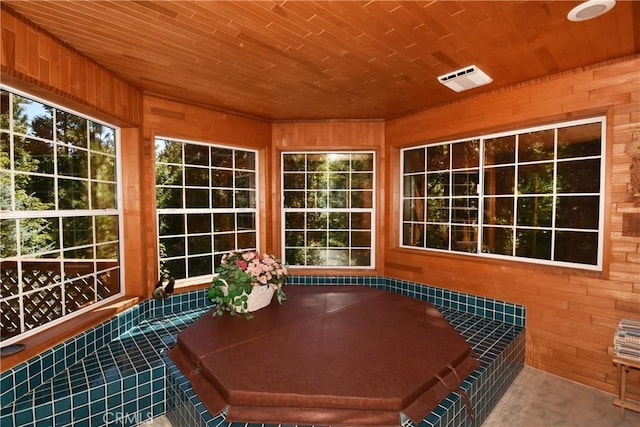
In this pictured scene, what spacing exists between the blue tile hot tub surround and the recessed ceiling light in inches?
83.0

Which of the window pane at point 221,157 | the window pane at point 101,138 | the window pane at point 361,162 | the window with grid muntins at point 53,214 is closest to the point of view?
the window with grid muntins at point 53,214

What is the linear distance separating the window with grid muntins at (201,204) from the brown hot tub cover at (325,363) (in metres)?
0.97

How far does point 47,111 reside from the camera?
2105mm

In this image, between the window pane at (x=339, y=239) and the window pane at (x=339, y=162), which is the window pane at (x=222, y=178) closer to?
the window pane at (x=339, y=162)

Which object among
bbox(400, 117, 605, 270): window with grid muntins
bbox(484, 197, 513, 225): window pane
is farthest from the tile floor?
bbox(484, 197, 513, 225): window pane

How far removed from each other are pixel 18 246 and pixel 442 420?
2.59m

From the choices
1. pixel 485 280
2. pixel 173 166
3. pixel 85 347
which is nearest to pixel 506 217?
pixel 485 280

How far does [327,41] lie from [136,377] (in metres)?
2.43

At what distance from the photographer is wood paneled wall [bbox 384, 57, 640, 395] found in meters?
2.17

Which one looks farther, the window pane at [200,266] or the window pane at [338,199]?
the window pane at [338,199]

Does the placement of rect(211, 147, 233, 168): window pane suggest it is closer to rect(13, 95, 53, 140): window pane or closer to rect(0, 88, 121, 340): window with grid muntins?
rect(0, 88, 121, 340): window with grid muntins

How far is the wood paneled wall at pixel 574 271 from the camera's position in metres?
2.17

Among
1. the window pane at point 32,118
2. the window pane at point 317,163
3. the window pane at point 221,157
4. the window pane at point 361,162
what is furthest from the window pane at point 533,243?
the window pane at point 32,118

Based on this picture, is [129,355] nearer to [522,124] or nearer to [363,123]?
[363,123]
